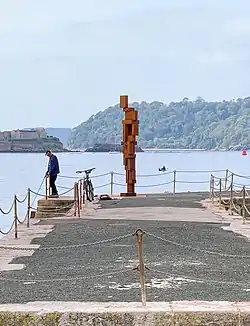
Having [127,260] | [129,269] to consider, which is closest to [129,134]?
[127,260]

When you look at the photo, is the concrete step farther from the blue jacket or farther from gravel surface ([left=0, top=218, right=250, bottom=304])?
gravel surface ([left=0, top=218, right=250, bottom=304])

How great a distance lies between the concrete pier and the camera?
7211mm

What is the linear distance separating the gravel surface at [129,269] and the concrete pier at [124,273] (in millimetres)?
12

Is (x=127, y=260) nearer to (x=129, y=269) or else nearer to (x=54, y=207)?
(x=129, y=269)

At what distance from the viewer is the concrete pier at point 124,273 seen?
284 inches

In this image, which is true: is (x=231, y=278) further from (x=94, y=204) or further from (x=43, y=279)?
(x=94, y=204)

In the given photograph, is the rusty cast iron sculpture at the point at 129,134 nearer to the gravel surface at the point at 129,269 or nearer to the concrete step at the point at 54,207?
the concrete step at the point at 54,207

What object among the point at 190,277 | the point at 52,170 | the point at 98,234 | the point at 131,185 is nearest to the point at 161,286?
the point at 190,277

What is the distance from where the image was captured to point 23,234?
16.4m

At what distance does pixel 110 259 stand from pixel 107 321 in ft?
17.6

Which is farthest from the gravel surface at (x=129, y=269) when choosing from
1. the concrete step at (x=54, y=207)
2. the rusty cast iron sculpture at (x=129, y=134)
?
the rusty cast iron sculpture at (x=129, y=134)

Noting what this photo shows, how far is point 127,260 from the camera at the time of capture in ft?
40.5

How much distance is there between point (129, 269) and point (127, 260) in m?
0.95

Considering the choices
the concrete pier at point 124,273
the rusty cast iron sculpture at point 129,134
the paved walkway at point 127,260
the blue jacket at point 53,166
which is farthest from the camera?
the rusty cast iron sculpture at point 129,134
